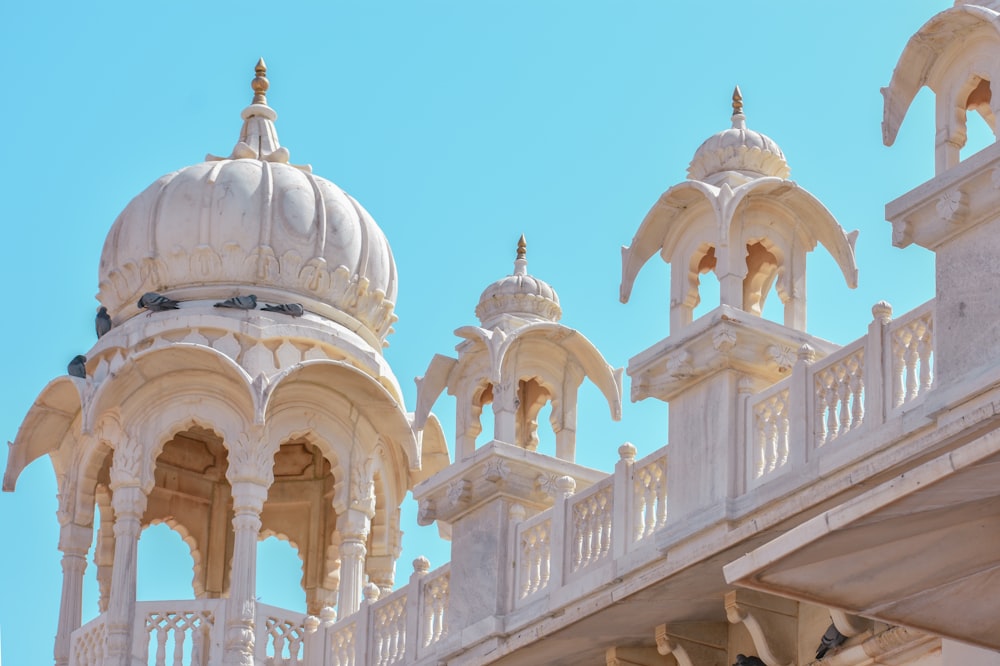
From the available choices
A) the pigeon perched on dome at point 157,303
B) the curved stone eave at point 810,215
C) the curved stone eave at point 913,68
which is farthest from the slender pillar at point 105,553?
the curved stone eave at point 913,68

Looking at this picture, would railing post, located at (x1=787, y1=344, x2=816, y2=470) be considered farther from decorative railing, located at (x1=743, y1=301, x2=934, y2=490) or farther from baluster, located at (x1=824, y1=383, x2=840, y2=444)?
baluster, located at (x1=824, y1=383, x2=840, y2=444)

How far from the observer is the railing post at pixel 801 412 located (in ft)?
44.0

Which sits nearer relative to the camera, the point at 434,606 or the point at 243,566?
the point at 434,606

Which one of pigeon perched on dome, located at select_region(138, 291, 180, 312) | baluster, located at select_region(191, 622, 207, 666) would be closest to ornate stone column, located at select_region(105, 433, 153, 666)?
baluster, located at select_region(191, 622, 207, 666)

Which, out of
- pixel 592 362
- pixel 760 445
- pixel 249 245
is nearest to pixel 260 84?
pixel 249 245

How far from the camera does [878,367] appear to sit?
13.0 metres

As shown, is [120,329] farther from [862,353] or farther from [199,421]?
[862,353]

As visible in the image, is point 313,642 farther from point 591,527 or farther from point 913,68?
point 913,68

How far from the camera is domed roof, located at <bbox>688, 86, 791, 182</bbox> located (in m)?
15.6

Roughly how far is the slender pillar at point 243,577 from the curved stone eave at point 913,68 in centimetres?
870

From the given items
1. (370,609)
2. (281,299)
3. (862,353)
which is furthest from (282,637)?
(862,353)

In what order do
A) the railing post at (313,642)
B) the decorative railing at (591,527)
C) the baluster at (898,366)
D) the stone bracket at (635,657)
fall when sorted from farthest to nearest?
1. the railing post at (313,642)
2. the stone bracket at (635,657)
3. the decorative railing at (591,527)
4. the baluster at (898,366)

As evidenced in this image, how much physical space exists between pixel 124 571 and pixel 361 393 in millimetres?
2720

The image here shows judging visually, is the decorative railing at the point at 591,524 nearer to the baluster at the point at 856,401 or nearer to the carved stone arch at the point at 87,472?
the baluster at the point at 856,401
